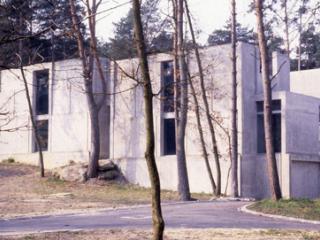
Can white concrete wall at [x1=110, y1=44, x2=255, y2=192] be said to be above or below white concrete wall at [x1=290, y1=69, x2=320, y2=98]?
below

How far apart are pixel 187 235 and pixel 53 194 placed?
17109 mm

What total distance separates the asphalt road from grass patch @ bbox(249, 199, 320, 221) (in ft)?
2.70

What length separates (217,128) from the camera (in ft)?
108

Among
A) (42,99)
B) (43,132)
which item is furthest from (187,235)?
(42,99)

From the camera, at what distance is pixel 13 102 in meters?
40.9

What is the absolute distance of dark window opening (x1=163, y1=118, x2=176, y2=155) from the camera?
34.6 meters

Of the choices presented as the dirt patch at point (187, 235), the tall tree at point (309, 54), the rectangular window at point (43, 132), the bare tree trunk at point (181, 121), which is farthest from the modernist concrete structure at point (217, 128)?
the tall tree at point (309, 54)

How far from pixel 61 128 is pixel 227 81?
10.9 m

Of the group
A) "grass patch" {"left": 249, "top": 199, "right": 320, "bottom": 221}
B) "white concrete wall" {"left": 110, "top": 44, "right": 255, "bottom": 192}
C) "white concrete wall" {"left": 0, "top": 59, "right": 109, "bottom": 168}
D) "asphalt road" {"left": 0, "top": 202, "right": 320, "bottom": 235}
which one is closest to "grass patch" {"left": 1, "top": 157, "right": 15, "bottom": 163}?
"white concrete wall" {"left": 0, "top": 59, "right": 109, "bottom": 168}

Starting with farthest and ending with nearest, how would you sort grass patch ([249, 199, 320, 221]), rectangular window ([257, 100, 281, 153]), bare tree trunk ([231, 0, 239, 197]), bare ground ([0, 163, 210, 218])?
1. rectangular window ([257, 100, 281, 153])
2. bare tree trunk ([231, 0, 239, 197])
3. bare ground ([0, 163, 210, 218])
4. grass patch ([249, 199, 320, 221])

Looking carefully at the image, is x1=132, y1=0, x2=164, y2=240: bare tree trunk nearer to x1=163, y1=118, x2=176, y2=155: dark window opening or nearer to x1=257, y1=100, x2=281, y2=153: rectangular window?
x1=257, y1=100, x2=281, y2=153: rectangular window

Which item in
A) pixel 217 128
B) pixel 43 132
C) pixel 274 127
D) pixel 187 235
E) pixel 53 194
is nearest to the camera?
pixel 187 235

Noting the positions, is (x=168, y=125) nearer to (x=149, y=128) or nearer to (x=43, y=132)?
(x=43, y=132)

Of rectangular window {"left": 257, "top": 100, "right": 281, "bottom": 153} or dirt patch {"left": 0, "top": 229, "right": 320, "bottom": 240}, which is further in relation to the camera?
rectangular window {"left": 257, "top": 100, "right": 281, "bottom": 153}
